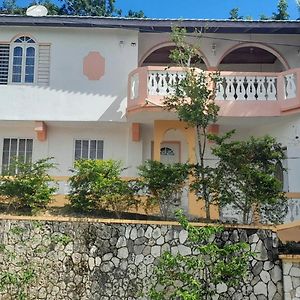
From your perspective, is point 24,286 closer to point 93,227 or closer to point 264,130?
point 93,227

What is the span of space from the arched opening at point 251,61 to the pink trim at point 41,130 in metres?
6.82

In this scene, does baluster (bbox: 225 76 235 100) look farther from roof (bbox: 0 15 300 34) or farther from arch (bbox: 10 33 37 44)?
arch (bbox: 10 33 37 44)

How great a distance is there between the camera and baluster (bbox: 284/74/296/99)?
637 inches

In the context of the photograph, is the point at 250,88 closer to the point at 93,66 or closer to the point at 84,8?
the point at 93,66

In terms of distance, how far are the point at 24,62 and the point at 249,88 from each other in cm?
749

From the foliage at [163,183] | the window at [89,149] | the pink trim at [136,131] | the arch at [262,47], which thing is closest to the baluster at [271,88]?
the arch at [262,47]

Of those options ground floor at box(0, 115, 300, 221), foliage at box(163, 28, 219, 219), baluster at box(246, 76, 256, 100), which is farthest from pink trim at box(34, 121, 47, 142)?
baluster at box(246, 76, 256, 100)

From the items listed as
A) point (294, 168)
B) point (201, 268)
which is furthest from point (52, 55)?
point (201, 268)

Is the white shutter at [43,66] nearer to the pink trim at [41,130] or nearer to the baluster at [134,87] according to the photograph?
the pink trim at [41,130]

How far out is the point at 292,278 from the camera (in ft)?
35.6

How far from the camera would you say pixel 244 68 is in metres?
20.1

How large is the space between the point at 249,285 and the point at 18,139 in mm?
10202

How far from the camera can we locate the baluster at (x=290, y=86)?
1617 centimetres

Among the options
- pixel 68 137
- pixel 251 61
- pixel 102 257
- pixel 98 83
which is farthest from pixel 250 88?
pixel 102 257
